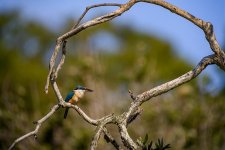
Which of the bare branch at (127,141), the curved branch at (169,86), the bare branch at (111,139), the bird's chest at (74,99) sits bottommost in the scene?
the bare branch at (127,141)

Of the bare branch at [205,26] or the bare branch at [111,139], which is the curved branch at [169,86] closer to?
the bare branch at [205,26]

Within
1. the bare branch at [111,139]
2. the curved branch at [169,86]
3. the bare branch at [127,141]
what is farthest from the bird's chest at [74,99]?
the bare branch at [127,141]

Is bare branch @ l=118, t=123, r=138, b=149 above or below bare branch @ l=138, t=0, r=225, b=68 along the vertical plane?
below

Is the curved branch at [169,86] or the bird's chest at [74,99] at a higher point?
the bird's chest at [74,99]

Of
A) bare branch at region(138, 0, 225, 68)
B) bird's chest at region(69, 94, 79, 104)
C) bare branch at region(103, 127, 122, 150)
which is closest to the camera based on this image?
bare branch at region(103, 127, 122, 150)

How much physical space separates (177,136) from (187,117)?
1.87 meters

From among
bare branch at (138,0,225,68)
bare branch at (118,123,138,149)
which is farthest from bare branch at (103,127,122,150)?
bare branch at (138,0,225,68)

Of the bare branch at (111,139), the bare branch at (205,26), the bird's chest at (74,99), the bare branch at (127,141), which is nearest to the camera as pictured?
the bare branch at (127,141)

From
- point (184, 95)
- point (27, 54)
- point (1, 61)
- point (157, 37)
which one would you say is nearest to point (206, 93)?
point (184, 95)

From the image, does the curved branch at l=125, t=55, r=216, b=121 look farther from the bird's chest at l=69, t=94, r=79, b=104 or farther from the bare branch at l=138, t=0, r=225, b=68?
the bird's chest at l=69, t=94, r=79, b=104

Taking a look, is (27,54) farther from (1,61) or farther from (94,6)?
(94,6)

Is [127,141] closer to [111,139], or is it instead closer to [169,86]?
[111,139]

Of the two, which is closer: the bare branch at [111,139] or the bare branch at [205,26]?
the bare branch at [111,139]

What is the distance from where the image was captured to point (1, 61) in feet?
145
